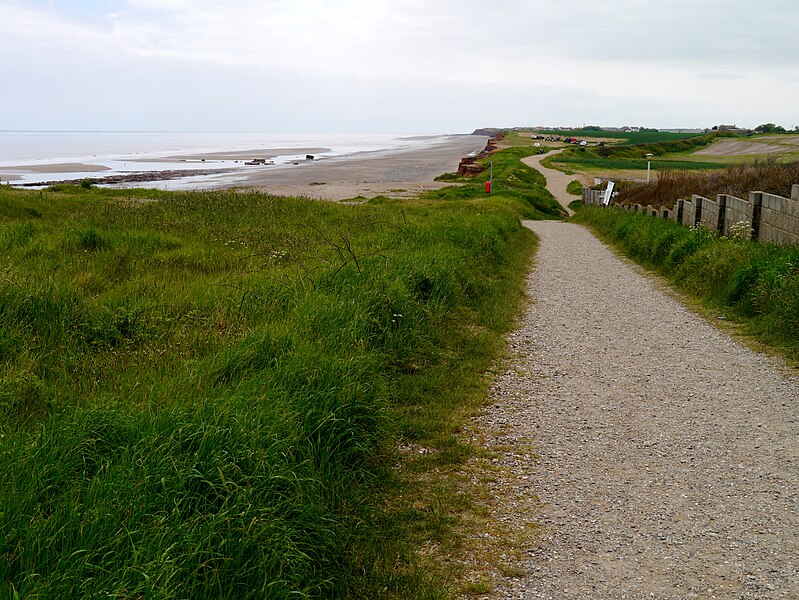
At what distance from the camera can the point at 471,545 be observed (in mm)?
3867

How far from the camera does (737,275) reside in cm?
997

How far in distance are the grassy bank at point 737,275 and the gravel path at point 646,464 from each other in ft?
1.78

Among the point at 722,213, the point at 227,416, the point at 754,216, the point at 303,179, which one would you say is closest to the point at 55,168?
the point at 303,179

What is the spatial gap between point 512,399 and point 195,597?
12.8 ft

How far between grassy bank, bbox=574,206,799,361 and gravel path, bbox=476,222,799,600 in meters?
0.54

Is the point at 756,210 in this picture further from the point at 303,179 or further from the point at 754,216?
the point at 303,179

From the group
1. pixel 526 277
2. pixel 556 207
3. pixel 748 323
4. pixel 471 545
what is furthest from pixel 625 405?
pixel 556 207

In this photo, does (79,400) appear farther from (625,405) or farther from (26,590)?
(625,405)

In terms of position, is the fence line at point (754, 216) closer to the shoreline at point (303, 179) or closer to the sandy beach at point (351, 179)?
the shoreline at point (303, 179)

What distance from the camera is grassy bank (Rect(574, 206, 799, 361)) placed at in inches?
320

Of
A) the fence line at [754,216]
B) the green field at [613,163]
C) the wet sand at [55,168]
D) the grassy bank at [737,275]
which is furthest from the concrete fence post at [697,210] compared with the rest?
the green field at [613,163]

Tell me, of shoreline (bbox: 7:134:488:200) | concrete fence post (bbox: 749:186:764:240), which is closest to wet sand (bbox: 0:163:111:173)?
shoreline (bbox: 7:134:488:200)

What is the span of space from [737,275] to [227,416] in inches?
327

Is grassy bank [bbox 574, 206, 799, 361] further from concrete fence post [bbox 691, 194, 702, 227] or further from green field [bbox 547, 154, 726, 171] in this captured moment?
green field [bbox 547, 154, 726, 171]
